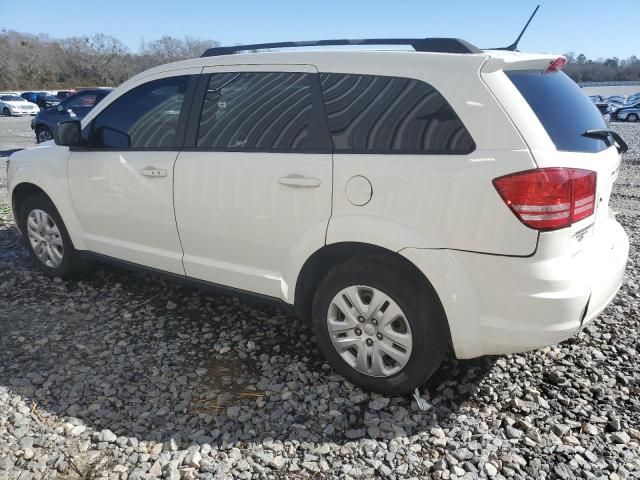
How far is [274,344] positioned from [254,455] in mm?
1050

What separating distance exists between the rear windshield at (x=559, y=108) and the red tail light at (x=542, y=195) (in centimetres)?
19

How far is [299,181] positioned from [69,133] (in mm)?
2098

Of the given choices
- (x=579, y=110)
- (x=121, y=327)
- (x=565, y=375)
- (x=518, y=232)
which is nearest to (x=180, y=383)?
(x=121, y=327)

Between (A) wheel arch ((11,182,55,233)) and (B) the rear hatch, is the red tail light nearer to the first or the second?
(B) the rear hatch

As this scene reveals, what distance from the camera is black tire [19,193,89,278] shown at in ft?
13.7

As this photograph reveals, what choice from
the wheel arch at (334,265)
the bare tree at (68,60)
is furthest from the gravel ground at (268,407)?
the bare tree at (68,60)

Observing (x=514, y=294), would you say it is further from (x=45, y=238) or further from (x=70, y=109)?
(x=70, y=109)

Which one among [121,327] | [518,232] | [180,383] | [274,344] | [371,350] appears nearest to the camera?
[518,232]

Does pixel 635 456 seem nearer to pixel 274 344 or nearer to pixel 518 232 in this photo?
pixel 518 232

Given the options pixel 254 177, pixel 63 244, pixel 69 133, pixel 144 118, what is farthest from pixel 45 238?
pixel 254 177

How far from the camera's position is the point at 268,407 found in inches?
108

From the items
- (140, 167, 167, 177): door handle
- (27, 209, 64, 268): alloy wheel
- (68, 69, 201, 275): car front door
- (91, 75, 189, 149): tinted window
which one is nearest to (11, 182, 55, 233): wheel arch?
(27, 209, 64, 268): alloy wheel

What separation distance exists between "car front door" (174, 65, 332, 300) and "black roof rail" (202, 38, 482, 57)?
25 cm

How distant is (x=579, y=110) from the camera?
2.62 m
